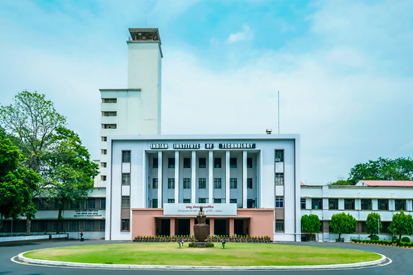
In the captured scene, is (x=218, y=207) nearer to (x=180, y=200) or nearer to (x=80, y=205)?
(x=180, y=200)

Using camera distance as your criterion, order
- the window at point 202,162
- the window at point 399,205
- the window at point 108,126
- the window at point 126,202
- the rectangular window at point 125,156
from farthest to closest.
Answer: the window at point 108,126, the window at point 202,162, the rectangular window at point 125,156, the window at point 399,205, the window at point 126,202

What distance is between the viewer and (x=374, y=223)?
5609cm

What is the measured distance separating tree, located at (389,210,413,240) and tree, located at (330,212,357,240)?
4.61 metres

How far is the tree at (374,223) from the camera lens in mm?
56062

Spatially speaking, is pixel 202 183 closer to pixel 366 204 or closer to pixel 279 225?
pixel 279 225

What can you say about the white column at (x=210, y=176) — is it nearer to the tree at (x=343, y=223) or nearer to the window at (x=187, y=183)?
the window at (x=187, y=183)

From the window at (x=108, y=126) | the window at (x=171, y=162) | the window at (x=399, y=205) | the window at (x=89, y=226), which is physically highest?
the window at (x=108, y=126)

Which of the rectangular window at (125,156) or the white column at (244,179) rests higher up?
the rectangular window at (125,156)

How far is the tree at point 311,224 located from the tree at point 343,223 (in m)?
2.08

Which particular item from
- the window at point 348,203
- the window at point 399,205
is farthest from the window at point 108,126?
the window at point 399,205

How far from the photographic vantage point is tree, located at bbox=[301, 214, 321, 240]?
56.2 meters

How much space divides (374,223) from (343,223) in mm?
3805

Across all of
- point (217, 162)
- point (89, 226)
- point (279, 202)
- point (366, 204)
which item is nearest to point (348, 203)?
point (366, 204)

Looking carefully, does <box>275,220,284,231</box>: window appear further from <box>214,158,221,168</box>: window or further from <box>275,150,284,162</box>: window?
<box>214,158,221,168</box>: window
